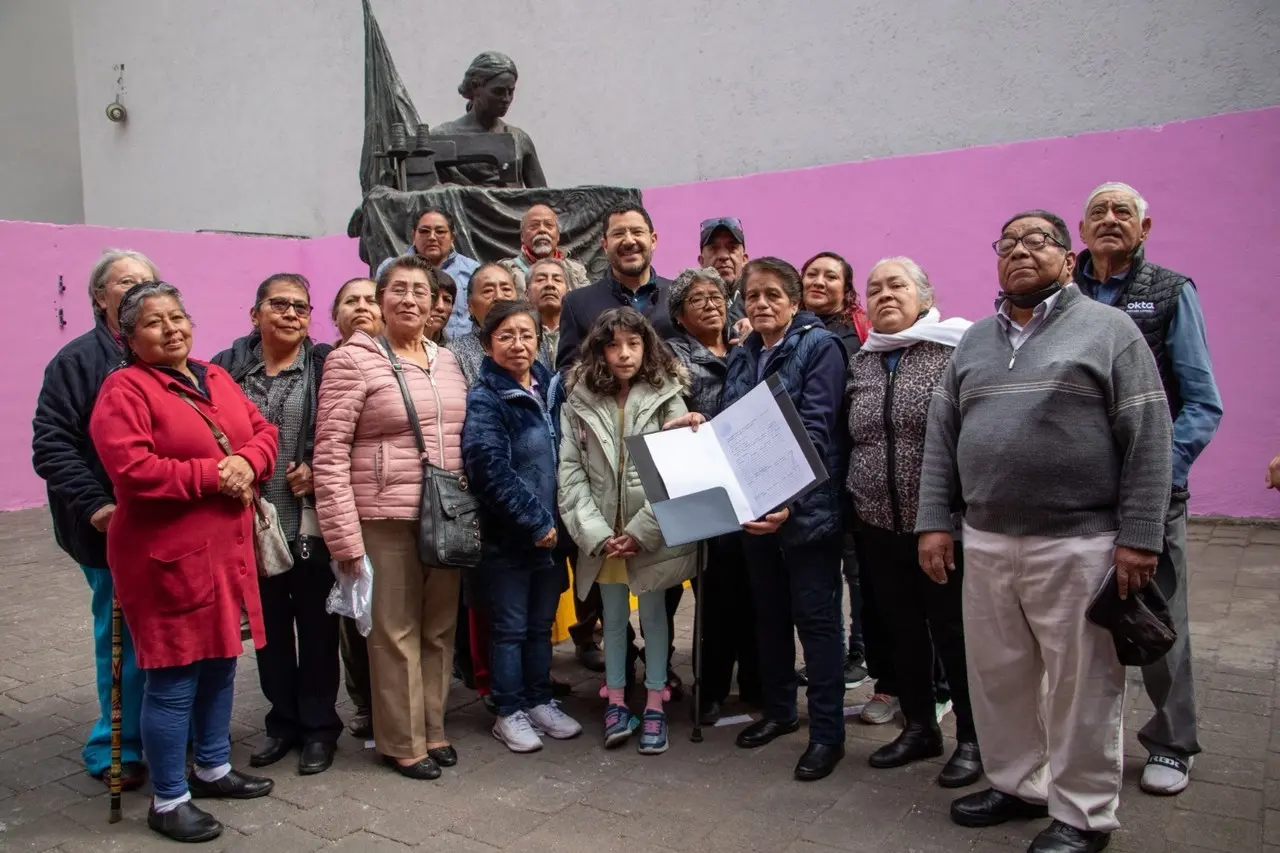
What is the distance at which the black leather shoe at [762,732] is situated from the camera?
149 inches

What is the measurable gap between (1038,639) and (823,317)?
6.09ft

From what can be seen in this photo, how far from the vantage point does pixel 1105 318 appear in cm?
277

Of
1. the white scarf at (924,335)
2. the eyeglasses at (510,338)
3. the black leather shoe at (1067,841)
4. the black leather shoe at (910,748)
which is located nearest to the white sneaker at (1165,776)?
the black leather shoe at (1067,841)

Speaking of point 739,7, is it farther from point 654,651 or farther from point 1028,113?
point 654,651

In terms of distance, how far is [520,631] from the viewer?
12.7 feet

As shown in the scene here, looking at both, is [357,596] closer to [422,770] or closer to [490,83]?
[422,770]

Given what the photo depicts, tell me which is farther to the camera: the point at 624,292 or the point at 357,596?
the point at 624,292

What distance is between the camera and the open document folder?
3379 mm

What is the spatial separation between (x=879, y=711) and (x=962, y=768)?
1.99 feet

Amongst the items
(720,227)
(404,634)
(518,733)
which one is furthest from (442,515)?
(720,227)

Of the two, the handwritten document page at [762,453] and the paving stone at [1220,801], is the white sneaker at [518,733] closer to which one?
the handwritten document page at [762,453]

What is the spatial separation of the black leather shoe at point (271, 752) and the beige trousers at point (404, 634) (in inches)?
15.9

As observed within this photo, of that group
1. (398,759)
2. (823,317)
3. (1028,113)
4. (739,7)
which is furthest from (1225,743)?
(739,7)

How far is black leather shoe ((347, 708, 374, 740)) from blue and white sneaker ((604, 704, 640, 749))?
956 millimetres
